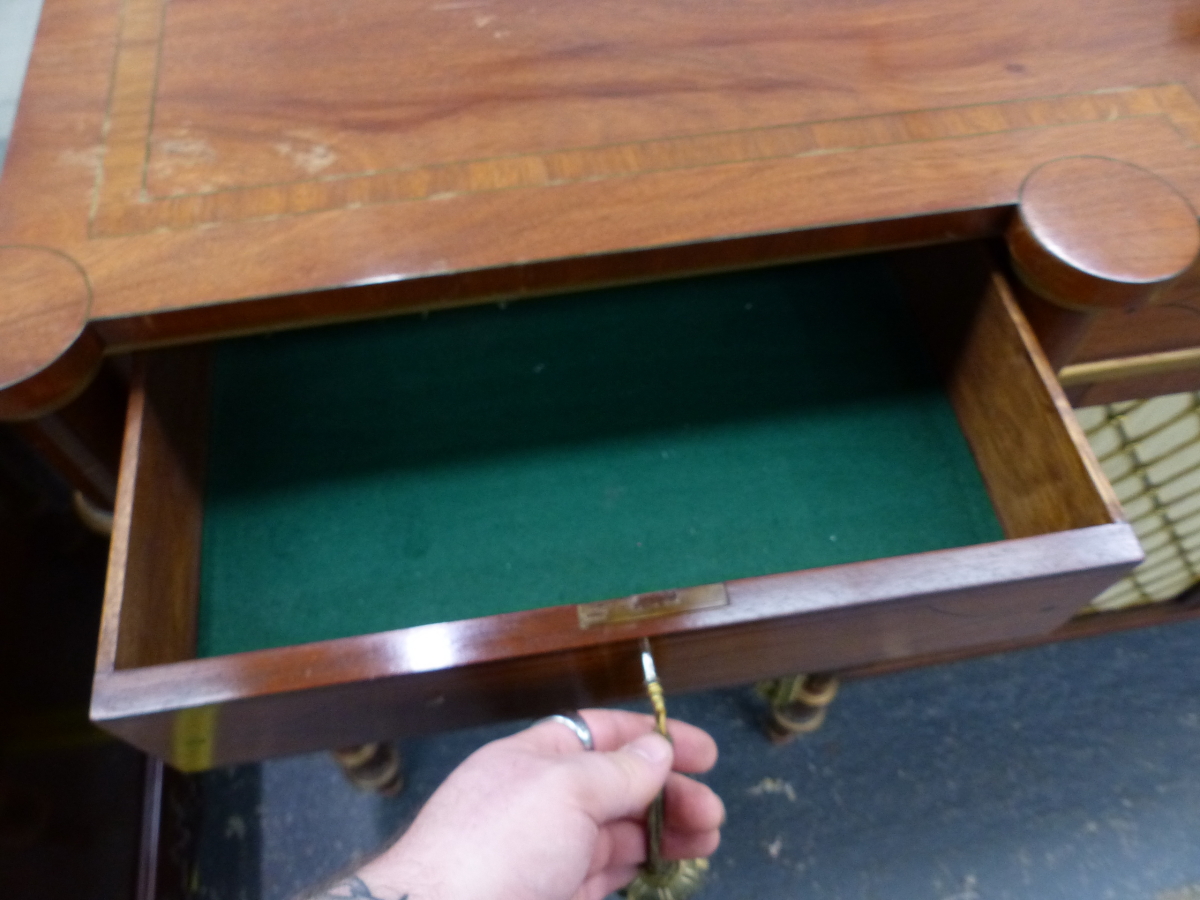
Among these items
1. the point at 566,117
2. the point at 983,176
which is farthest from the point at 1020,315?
the point at 566,117

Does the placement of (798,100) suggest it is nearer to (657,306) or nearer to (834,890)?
(657,306)

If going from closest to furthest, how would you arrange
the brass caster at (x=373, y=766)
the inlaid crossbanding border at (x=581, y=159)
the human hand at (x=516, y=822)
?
the human hand at (x=516, y=822) < the inlaid crossbanding border at (x=581, y=159) < the brass caster at (x=373, y=766)

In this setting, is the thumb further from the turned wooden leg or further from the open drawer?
the turned wooden leg

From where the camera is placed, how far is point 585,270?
1.71ft

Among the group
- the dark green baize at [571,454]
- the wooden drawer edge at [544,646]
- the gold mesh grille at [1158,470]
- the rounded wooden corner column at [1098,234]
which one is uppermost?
the rounded wooden corner column at [1098,234]

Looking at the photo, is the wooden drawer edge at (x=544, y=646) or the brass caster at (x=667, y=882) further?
the brass caster at (x=667, y=882)

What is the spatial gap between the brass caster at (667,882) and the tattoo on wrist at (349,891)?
195 millimetres

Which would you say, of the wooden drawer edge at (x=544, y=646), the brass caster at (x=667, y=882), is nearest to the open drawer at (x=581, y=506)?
the wooden drawer edge at (x=544, y=646)

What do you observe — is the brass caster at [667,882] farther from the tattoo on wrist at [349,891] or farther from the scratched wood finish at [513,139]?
the scratched wood finish at [513,139]

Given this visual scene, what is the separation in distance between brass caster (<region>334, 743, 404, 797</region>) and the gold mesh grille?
745 mm

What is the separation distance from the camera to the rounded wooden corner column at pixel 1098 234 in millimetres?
499

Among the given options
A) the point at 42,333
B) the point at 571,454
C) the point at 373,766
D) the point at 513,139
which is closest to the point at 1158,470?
the point at 571,454

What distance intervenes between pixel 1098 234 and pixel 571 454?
14.7 inches

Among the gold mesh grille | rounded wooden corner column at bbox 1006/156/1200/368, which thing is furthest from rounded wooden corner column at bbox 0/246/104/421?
the gold mesh grille
